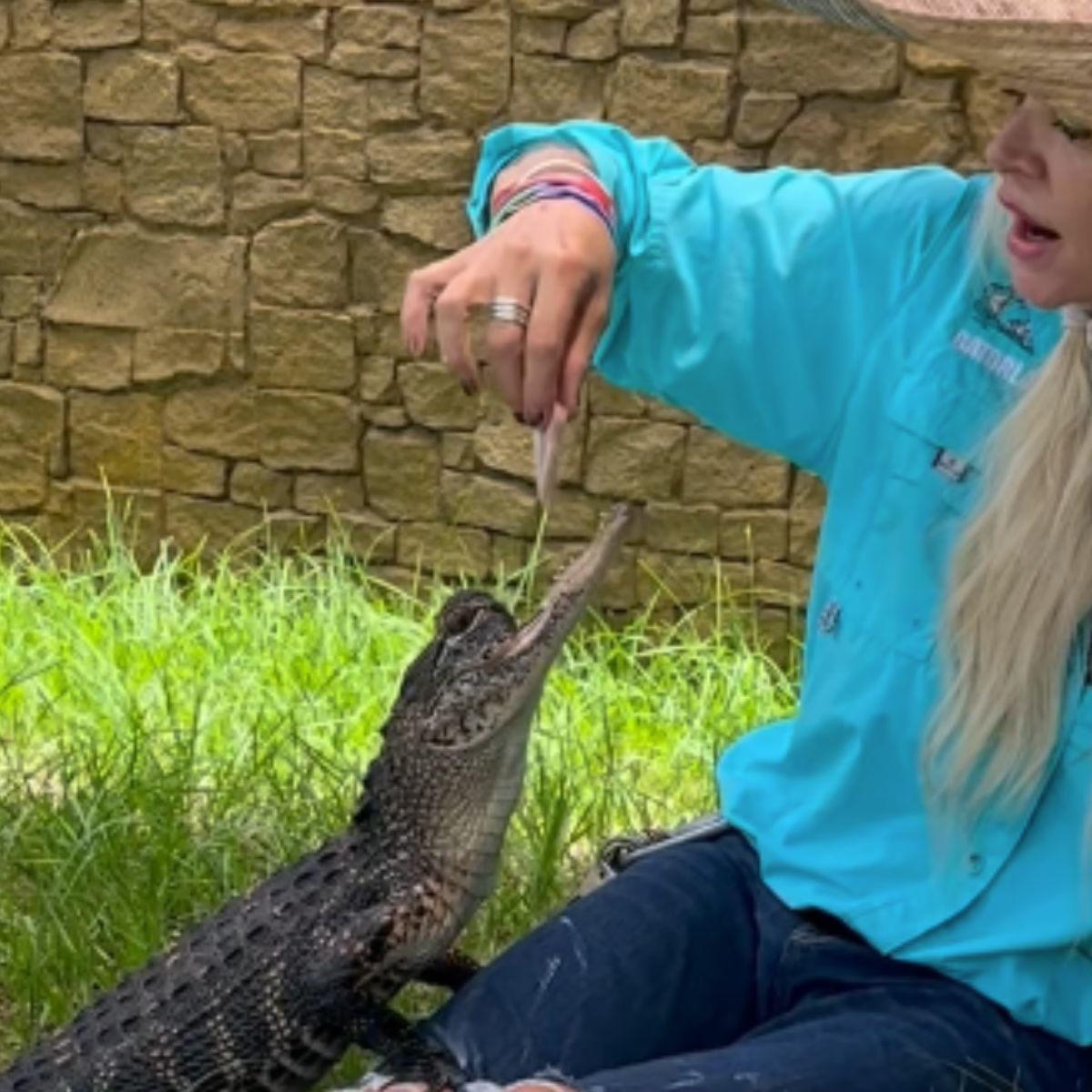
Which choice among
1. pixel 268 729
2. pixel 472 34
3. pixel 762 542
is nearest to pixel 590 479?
pixel 762 542

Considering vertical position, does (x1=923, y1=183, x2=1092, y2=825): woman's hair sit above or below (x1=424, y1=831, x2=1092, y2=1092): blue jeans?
above

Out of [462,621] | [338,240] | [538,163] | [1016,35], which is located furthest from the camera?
[338,240]

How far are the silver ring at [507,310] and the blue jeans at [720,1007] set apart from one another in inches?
29.9

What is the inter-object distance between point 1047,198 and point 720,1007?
3.25 ft

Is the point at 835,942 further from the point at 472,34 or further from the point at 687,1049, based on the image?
the point at 472,34

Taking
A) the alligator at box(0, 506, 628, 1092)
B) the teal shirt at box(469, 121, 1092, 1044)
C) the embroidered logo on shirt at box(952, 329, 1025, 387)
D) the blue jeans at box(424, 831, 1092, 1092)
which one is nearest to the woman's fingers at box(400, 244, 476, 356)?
the teal shirt at box(469, 121, 1092, 1044)

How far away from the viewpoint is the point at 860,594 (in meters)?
2.74

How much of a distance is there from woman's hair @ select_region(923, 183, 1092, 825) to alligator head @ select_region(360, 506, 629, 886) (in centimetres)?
47

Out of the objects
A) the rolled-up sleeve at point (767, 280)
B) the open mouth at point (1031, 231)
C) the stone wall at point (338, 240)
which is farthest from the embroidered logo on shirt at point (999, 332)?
the stone wall at point (338, 240)

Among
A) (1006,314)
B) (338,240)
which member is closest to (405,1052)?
(1006,314)

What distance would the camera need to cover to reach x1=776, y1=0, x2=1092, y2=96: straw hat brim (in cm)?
220

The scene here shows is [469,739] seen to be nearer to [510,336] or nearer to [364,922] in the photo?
[364,922]

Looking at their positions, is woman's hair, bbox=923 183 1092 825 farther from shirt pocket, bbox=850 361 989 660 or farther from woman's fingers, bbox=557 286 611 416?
woman's fingers, bbox=557 286 611 416

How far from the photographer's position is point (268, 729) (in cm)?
441
